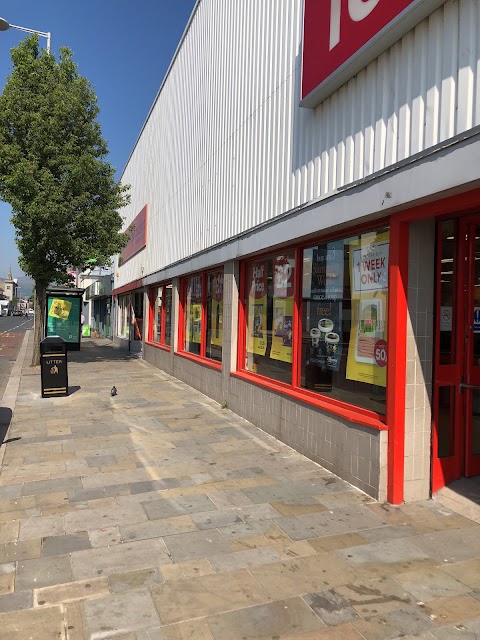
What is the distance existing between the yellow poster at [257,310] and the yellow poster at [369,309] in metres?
2.41

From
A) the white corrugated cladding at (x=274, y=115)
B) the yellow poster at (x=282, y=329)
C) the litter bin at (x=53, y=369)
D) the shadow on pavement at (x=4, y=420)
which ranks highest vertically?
the white corrugated cladding at (x=274, y=115)

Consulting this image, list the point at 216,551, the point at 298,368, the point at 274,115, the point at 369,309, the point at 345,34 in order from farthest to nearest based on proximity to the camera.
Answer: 1. the point at 274,115
2. the point at 298,368
3. the point at 369,309
4. the point at 345,34
5. the point at 216,551

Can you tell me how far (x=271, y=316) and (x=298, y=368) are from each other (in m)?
1.20

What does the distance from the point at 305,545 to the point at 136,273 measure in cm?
1643

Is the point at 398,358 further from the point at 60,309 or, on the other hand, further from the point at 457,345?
the point at 60,309

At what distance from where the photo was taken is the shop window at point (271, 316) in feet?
22.0

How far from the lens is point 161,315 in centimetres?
1498

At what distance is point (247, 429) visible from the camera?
7.14 m

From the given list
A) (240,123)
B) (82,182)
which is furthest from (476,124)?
(82,182)

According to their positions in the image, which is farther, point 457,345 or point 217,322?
point 217,322

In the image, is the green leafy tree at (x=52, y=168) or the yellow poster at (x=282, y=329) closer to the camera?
the yellow poster at (x=282, y=329)

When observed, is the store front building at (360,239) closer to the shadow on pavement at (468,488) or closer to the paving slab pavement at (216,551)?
the shadow on pavement at (468,488)

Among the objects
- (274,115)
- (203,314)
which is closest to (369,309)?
(274,115)

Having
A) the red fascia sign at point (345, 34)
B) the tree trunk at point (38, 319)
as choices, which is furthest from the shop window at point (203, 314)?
the tree trunk at point (38, 319)
